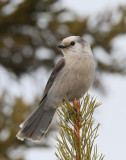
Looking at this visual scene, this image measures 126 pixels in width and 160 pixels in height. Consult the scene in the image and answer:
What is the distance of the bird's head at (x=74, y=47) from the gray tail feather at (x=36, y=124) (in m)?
0.71

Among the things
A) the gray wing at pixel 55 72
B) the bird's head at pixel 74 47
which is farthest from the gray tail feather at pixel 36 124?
the bird's head at pixel 74 47

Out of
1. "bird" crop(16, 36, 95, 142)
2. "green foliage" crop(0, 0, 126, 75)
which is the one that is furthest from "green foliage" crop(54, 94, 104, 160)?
"green foliage" crop(0, 0, 126, 75)

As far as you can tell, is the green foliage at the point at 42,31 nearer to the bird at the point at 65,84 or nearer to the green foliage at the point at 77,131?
the bird at the point at 65,84

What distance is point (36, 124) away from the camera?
4090mm

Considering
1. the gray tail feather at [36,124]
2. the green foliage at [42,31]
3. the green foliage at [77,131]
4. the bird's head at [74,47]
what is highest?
the green foliage at [42,31]

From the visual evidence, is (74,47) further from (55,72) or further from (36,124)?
(36,124)

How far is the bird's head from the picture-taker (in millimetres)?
3982

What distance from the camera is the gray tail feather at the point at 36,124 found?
387 cm

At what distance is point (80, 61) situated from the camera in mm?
3779

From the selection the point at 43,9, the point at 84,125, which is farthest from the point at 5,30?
the point at 84,125

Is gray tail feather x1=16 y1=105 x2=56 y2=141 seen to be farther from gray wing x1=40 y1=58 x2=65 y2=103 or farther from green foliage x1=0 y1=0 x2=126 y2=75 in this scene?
green foliage x1=0 y1=0 x2=126 y2=75

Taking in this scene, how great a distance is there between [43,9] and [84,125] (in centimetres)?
291

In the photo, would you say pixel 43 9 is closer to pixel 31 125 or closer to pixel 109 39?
pixel 109 39

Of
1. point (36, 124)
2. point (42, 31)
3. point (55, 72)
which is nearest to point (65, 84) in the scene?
point (55, 72)
